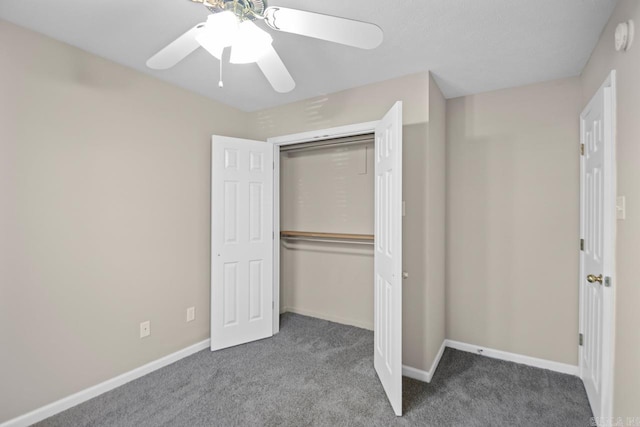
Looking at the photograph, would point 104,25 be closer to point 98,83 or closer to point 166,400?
point 98,83

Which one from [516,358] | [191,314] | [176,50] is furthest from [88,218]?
[516,358]

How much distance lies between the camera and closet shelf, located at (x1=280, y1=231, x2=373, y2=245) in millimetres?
3330

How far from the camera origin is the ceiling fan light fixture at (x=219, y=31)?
4.27 ft

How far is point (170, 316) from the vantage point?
107 inches

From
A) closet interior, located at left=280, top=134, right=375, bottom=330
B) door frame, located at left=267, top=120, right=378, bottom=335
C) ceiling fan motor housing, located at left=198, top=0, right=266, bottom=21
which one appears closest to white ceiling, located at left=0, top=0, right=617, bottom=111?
ceiling fan motor housing, located at left=198, top=0, right=266, bottom=21

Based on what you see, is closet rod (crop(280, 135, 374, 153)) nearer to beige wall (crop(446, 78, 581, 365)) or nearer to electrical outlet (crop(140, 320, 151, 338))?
beige wall (crop(446, 78, 581, 365))

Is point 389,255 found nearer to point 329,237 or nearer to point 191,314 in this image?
point 329,237

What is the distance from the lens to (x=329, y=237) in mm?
3500

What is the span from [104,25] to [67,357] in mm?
2156

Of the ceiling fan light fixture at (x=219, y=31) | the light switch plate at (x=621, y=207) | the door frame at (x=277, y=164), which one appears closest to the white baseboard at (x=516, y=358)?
the light switch plate at (x=621, y=207)

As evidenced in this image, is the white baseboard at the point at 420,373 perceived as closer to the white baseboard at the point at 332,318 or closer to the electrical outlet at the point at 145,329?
the white baseboard at the point at 332,318

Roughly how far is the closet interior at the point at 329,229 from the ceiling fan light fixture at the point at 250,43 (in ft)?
5.96

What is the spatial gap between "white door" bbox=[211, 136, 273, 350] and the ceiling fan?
144 centimetres

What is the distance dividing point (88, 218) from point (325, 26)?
→ 6.80 feet
